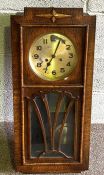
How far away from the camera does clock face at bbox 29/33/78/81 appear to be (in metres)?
0.81

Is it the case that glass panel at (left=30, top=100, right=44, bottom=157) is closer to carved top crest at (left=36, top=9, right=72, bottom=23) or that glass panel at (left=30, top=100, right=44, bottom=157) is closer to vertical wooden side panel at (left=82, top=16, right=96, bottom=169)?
vertical wooden side panel at (left=82, top=16, right=96, bottom=169)

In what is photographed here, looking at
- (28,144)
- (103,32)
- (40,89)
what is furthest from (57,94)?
(103,32)

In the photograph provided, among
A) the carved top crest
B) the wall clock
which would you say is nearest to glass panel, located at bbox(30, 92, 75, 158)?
the wall clock

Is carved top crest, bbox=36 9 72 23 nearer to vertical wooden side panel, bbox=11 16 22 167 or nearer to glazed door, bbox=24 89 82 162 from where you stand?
vertical wooden side panel, bbox=11 16 22 167

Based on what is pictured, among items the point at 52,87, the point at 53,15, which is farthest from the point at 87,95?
the point at 53,15

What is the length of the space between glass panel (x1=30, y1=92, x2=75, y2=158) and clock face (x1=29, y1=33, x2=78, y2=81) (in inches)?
2.4

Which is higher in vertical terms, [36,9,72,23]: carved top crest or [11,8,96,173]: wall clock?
[36,9,72,23]: carved top crest

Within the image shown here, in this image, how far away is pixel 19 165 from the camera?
2.98ft

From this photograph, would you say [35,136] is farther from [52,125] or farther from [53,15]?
[53,15]

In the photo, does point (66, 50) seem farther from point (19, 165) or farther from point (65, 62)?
point (19, 165)

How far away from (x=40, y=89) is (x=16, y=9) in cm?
34

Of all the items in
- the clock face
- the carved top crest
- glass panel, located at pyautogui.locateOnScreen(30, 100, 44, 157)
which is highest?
the carved top crest

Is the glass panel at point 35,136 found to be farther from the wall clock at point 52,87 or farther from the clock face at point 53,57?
the clock face at point 53,57

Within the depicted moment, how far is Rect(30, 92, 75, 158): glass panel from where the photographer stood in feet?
2.83
